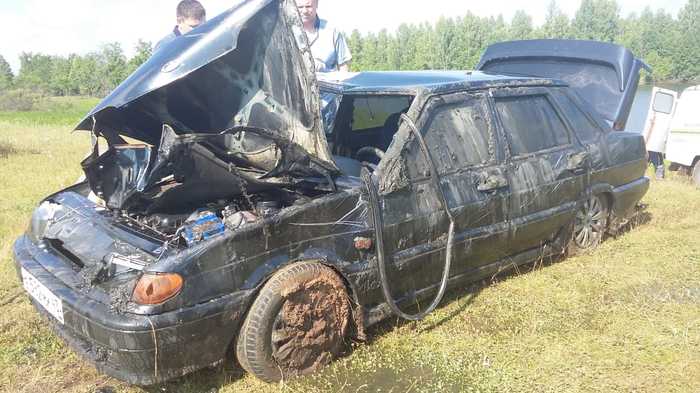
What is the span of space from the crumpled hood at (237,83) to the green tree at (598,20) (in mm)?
70105

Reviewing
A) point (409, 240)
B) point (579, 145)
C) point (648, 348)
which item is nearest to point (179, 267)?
point (409, 240)

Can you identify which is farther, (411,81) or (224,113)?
(411,81)

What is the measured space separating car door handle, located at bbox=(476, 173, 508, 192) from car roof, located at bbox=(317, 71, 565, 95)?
66 centimetres

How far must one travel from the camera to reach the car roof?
12.4 feet

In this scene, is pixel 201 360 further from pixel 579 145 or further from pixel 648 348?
pixel 579 145

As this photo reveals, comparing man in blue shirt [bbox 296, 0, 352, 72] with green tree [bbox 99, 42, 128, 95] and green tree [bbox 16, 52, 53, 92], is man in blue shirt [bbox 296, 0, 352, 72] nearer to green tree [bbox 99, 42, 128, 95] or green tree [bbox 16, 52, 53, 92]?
green tree [bbox 99, 42, 128, 95]

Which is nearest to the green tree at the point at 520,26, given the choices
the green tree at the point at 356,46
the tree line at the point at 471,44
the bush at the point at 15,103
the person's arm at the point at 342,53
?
the tree line at the point at 471,44

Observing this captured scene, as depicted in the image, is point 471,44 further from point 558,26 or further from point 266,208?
point 266,208

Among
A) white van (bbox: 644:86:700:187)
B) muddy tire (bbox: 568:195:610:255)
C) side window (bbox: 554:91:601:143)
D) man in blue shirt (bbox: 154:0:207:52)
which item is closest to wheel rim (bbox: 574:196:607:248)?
muddy tire (bbox: 568:195:610:255)

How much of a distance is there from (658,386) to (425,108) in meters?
2.11

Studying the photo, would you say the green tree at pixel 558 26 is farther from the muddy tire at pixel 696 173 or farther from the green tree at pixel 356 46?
the muddy tire at pixel 696 173

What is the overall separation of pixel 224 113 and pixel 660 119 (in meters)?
9.18

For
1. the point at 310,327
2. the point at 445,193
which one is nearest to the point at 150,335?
the point at 310,327

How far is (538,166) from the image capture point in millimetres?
4086
